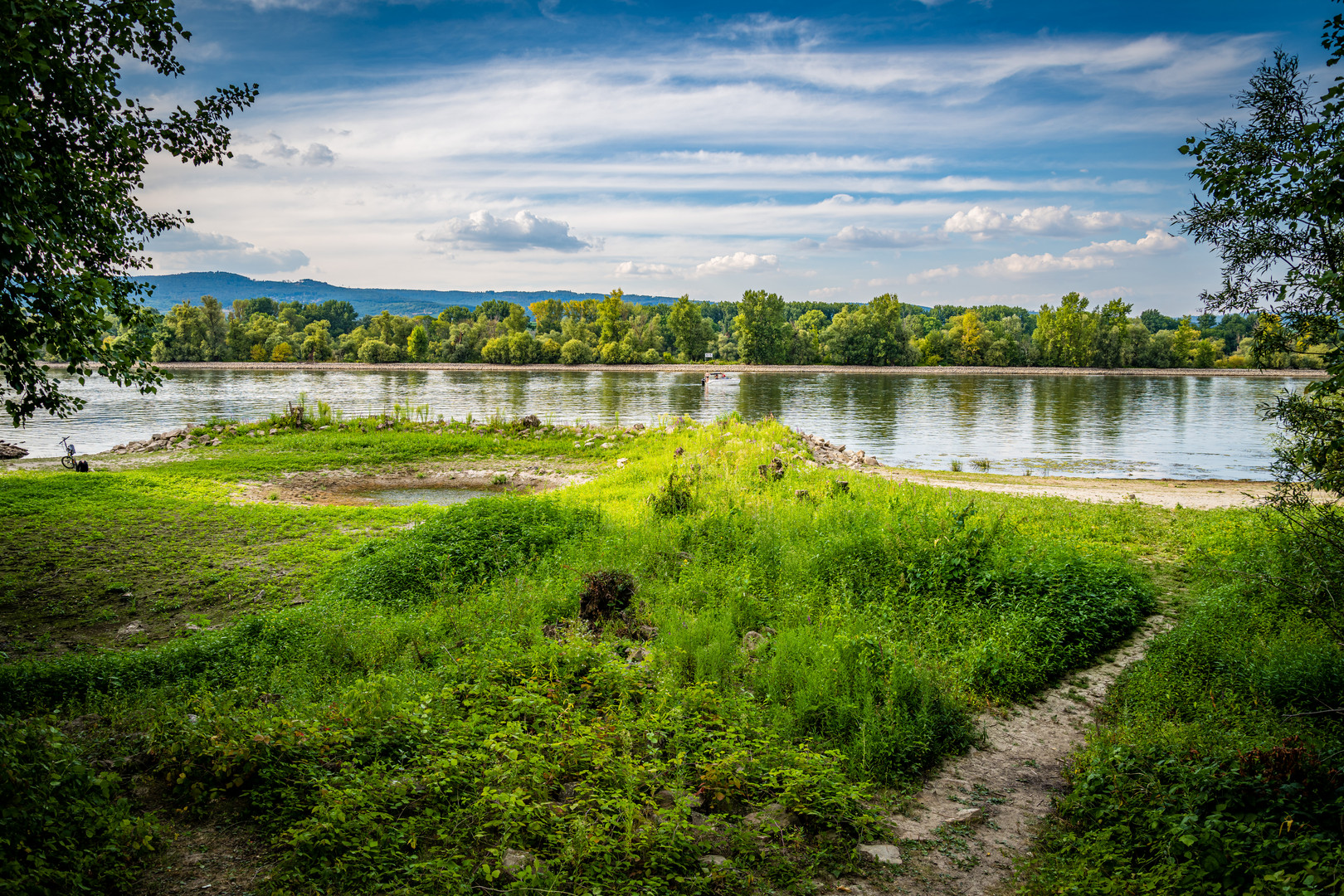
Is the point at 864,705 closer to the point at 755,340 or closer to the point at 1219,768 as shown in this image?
the point at 1219,768

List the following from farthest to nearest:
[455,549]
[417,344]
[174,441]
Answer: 1. [417,344]
2. [174,441]
3. [455,549]

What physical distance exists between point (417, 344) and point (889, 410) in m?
102

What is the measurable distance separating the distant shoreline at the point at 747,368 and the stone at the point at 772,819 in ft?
381

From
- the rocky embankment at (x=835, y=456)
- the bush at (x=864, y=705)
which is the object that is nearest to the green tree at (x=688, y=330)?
the rocky embankment at (x=835, y=456)

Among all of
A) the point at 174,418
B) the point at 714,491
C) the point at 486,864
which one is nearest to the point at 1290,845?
the point at 486,864

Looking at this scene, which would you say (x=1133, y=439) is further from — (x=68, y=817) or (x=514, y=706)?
(x=68, y=817)

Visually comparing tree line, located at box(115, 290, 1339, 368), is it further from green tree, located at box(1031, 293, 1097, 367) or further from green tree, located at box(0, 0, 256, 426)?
green tree, located at box(0, 0, 256, 426)

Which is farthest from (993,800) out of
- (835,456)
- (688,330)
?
(688,330)

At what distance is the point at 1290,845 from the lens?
416 cm

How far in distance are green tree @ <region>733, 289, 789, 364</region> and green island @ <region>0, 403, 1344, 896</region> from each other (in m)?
117

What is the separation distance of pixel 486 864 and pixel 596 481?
15037mm

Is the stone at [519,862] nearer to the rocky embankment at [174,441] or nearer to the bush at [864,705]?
the bush at [864,705]

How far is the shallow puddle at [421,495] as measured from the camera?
18.9 m

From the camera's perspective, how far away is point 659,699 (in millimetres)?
6820
